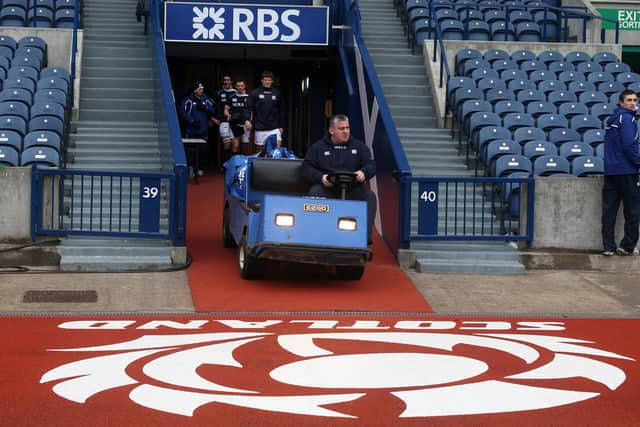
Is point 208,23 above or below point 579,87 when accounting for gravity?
above

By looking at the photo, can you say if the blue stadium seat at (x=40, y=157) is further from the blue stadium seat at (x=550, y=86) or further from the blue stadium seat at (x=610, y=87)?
the blue stadium seat at (x=610, y=87)

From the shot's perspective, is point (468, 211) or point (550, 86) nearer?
point (468, 211)

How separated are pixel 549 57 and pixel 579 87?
1727 millimetres

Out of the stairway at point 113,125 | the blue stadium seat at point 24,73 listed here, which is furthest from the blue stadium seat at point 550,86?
the blue stadium seat at point 24,73

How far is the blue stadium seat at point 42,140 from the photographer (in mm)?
16109

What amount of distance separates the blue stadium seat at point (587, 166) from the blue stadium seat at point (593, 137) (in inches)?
63.8

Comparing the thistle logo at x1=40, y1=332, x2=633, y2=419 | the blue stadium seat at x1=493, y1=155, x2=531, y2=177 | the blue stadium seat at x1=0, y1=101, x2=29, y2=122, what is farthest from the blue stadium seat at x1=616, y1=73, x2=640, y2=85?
the thistle logo at x1=40, y1=332, x2=633, y2=419

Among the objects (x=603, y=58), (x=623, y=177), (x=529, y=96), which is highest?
(x=603, y=58)

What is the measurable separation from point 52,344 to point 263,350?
172 centimetres

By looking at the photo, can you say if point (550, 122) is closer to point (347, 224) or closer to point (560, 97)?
point (560, 97)

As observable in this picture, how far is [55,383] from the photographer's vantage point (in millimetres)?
7934

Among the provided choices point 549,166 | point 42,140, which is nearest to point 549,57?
point 549,166

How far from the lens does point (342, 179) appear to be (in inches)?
506

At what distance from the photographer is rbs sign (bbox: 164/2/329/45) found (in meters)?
22.4
